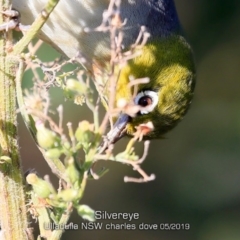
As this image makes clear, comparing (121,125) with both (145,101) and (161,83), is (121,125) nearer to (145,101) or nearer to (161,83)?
(145,101)

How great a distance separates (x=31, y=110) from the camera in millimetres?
1971

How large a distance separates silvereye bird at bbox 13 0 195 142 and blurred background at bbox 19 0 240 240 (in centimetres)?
271

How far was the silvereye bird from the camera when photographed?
335 cm

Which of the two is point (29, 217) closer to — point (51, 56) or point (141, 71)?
point (141, 71)

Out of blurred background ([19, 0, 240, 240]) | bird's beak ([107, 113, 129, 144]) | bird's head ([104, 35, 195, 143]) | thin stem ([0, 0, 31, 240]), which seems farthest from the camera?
blurred background ([19, 0, 240, 240])

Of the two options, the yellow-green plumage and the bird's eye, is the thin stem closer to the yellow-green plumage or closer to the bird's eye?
the yellow-green plumage

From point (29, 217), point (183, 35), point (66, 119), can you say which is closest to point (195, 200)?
point (66, 119)

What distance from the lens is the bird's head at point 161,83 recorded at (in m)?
3.51

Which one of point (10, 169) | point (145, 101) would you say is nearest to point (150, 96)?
point (145, 101)

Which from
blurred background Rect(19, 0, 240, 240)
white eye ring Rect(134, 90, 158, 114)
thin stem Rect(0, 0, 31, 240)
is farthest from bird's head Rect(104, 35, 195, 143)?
blurred background Rect(19, 0, 240, 240)

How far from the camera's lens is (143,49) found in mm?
3551

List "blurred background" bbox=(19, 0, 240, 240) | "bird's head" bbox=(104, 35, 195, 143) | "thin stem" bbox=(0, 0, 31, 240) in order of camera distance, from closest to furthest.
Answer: "thin stem" bbox=(0, 0, 31, 240) → "bird's head" bbox=(104, 35, 195, 143) → "blurred background" bbox=(19, 0, 240, 240)

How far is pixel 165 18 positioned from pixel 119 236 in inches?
142

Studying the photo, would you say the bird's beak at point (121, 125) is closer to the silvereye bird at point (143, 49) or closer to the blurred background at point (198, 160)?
the silvereye bird at point (143, 49)
